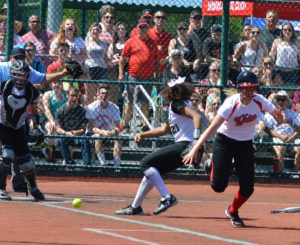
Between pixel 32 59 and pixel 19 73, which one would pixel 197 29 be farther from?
pixel 19 73

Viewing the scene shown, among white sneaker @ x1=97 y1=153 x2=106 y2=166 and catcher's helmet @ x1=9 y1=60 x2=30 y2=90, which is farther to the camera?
white sneaker @ x1=97 y1=153 x2=106 y2=166

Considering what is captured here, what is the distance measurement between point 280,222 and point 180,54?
5.24m

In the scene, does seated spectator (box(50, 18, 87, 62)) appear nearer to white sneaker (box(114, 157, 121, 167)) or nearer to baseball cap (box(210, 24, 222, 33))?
white sneaker (box(114, 157, 121, 167))

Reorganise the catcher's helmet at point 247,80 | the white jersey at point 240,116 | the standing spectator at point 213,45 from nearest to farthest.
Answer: the catcher's helmet at point 247,80 → the white jersey at point 240,116 → the standing spectator at point 213,45

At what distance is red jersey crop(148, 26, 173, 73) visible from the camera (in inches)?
560

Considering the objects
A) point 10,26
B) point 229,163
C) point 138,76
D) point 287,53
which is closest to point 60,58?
point 10,26

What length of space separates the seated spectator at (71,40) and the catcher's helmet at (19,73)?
3.84 m

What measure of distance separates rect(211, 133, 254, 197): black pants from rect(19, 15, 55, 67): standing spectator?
5.98 metres

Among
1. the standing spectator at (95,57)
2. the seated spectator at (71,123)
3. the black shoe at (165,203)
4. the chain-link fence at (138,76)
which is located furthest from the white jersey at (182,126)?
the standing spectator at (95,57)

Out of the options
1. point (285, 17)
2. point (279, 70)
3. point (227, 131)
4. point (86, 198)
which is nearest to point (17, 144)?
point (86, 198)

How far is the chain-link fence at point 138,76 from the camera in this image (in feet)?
41.9

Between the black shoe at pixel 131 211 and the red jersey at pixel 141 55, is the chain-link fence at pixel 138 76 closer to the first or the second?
the red jersey at pixel 141 55

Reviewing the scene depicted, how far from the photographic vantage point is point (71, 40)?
43.9 feet

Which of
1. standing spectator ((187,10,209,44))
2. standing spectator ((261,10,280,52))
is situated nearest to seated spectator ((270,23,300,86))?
standing spectator ((261,10,280,52))
